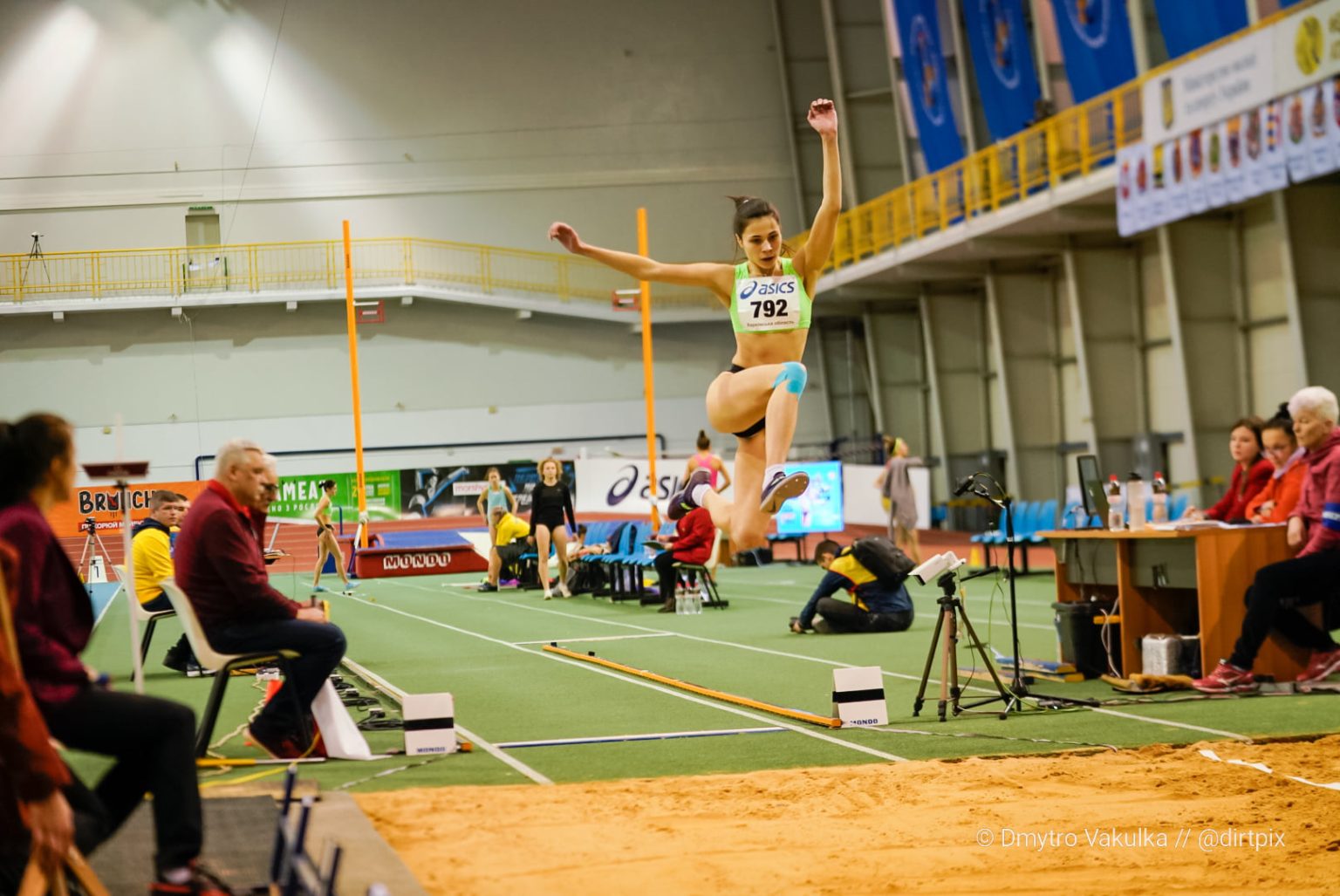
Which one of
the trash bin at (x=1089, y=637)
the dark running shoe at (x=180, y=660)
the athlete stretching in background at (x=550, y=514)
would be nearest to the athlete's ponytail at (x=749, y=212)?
the trash bin at (x=1089, y=637)

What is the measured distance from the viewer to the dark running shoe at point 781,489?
5859 millimetres

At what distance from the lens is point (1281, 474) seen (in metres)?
8.66

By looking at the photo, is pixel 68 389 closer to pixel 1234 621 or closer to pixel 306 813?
pixel 306 813

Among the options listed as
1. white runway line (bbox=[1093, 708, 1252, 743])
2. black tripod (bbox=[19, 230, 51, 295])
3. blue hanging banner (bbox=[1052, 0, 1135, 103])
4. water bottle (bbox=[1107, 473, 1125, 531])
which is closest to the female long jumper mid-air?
white runway line (bbox=[1093, 708, 1252, 743])

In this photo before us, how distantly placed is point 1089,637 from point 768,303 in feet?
12.9

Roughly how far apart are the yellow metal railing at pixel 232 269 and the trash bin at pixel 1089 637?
5725 millimetres

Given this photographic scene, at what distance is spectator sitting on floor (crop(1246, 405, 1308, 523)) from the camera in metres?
8.36

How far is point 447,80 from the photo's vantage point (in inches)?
624

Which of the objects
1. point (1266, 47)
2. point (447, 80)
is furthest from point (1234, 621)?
point (447, 80)

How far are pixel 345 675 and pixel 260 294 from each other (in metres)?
2.70

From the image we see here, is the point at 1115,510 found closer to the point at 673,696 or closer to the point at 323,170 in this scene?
the point at 673,696

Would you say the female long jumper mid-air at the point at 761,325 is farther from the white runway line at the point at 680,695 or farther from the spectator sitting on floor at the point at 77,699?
the spectator sitting on floor at the point at 77,699

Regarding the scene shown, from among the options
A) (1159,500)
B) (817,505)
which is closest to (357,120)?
(1159,500)

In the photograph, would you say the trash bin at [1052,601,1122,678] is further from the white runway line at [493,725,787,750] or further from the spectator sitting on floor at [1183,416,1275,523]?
the white runway line at [493,725,787,750]
